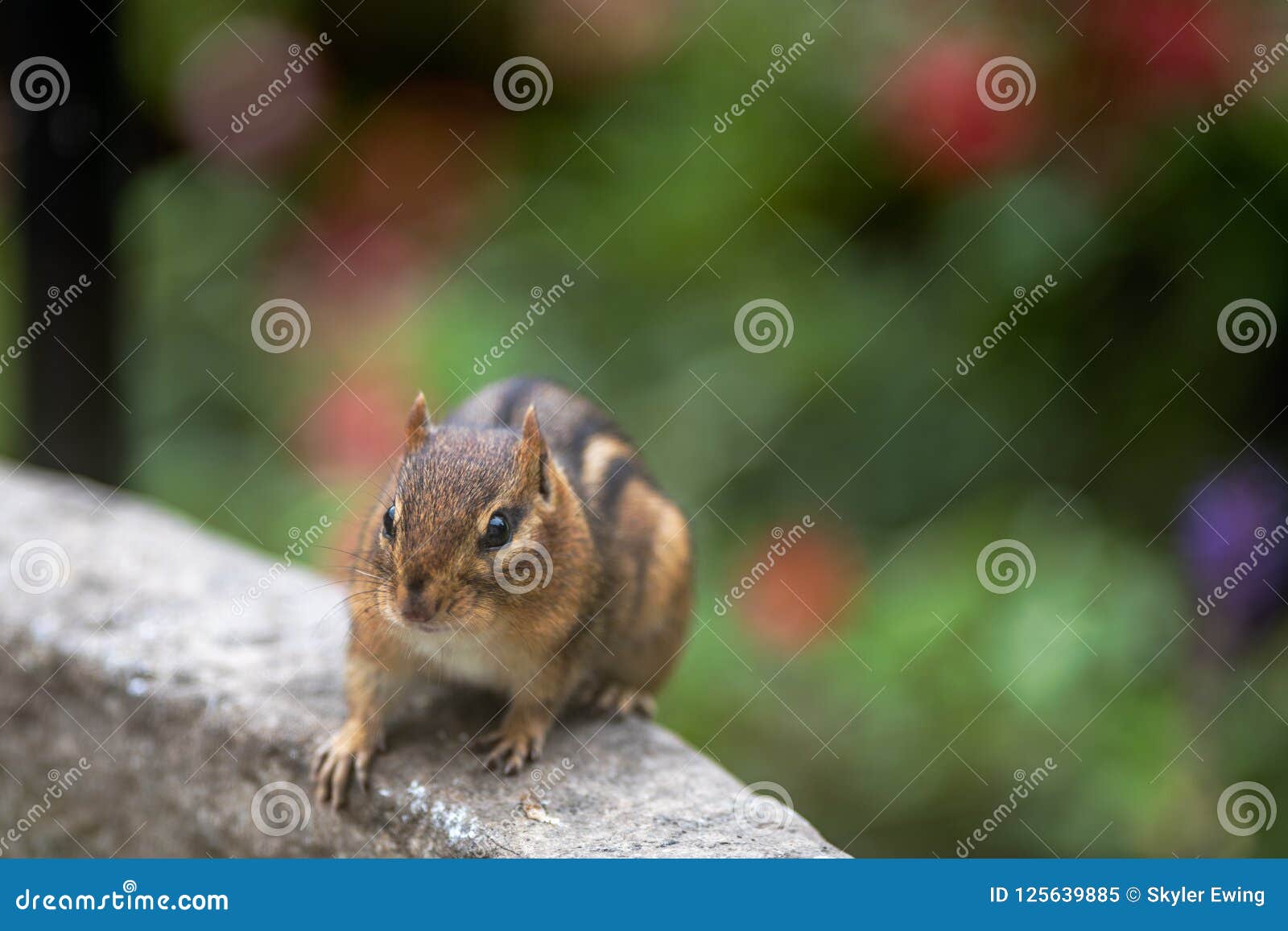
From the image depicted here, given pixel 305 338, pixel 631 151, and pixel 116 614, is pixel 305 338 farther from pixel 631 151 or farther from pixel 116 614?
pixel 116 614

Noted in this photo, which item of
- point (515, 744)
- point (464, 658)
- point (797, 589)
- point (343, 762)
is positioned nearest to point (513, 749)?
point (515, 744)

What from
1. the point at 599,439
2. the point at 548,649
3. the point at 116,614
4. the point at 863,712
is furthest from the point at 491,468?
the point at 863,712

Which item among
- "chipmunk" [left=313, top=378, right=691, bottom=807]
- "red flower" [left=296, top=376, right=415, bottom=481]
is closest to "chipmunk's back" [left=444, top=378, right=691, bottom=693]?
"chipmunk" [left=313, top=378, right=691, bottom=807]

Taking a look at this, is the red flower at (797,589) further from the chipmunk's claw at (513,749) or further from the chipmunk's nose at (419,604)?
the chipmunk's nose at (419,604)

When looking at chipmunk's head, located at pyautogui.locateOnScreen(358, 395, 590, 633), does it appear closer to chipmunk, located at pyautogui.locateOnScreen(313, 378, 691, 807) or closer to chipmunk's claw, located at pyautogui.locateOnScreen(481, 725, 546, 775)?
chipmunk, located at pyautogui.locateOnScreen(313, 378, 691, 807)

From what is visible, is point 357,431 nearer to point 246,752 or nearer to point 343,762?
point 246,752

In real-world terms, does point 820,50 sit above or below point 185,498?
above

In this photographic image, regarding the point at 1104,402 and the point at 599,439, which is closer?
the point at 599,439
